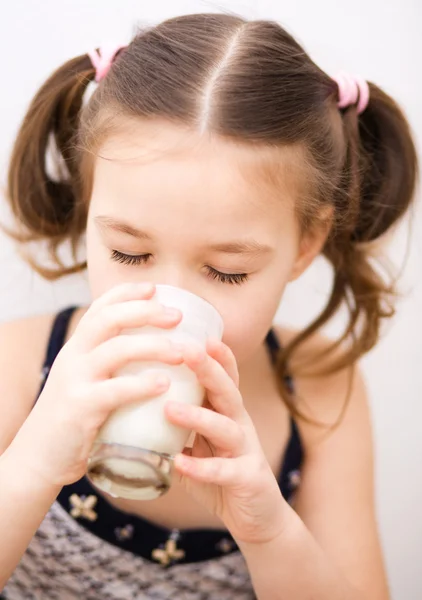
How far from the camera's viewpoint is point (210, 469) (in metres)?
0.72

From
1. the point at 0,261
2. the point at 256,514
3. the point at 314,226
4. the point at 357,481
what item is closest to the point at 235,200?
the point at 314,226

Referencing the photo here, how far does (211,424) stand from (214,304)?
0.17m

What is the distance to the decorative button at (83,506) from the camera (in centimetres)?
106

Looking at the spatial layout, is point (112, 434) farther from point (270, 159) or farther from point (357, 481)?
point (357, 481)

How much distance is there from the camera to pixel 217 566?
1.08m

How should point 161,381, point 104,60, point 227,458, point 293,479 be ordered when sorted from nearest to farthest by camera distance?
1. point 161,381
2. point 227,458
3. point 104,60
4. point 293,479

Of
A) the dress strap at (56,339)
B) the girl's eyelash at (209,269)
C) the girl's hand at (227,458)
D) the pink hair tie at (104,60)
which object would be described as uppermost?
the pink hair tie at (104,60)

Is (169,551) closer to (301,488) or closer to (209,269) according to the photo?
(301,488)

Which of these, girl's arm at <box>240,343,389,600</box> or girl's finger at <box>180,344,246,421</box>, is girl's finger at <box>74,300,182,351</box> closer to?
girl's finger at <box>180,344,246,421</box>

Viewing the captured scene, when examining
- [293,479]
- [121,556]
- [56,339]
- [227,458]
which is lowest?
[121,556]

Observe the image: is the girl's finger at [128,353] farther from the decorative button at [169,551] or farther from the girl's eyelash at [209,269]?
the decorative button at [169,551]

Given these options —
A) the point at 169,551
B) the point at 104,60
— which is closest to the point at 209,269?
the point at 104,60

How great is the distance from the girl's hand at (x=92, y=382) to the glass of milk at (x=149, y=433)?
0.04 ft

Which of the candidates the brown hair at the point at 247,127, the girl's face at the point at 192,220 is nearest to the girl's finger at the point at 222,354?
the girl's face at the point at 192,220
